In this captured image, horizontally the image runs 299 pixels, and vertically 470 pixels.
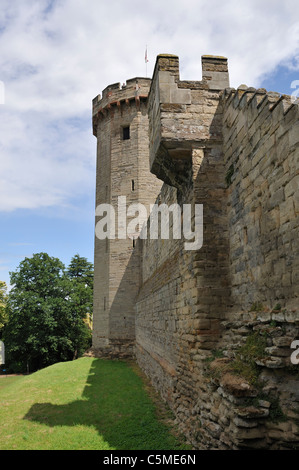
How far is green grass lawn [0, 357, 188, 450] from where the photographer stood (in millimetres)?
5902

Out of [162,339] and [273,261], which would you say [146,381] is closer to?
[162,339]

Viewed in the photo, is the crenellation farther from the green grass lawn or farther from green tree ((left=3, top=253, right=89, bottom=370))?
green tree ((left=3, top=253, right=89, bottom=370))

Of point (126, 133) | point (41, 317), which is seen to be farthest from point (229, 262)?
point (41, 317)

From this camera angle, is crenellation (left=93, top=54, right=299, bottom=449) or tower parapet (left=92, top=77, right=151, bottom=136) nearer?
crenellation (left=93, top=54, right=299, bottom=449)

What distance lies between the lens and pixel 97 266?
2081 centimetres

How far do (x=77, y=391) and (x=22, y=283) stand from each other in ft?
60.4

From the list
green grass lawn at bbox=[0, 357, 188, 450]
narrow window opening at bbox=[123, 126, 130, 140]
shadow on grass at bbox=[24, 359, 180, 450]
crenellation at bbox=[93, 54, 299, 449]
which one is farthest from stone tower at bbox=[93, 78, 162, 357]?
crenellation at bbox=[93, 54, 299, 449]

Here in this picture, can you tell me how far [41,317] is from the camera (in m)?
25.8

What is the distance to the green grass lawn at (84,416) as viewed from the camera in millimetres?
5902

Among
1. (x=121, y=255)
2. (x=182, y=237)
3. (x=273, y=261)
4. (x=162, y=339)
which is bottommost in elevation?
(x=162, y=339)

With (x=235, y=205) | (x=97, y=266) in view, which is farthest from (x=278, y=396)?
(x=97, y=266)

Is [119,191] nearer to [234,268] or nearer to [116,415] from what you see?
[116,415]

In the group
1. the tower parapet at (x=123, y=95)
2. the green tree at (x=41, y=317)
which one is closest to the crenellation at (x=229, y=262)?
the tower parapet at (x=123, y=95)

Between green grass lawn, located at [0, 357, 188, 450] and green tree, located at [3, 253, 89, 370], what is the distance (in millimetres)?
13570
